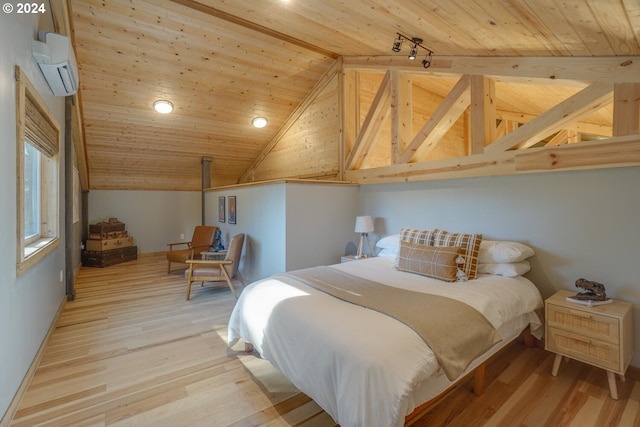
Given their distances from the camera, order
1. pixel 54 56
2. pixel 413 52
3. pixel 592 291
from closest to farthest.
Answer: pixel 592 291 < pixel 54 56 < pixel 413 52

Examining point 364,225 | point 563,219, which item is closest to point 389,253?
point 364,225

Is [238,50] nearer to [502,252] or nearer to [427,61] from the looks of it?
[427,61]

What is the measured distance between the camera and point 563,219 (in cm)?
254

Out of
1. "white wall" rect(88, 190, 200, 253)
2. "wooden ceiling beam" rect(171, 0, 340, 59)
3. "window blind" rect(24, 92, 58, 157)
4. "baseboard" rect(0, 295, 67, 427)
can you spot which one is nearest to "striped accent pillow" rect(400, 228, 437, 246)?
"wooden ceiling beam" rect(171, 0, 340, 59)

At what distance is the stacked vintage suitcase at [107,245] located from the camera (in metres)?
5.59

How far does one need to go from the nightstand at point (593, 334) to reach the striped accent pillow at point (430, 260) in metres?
0.71

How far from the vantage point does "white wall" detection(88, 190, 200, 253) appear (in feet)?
20.5

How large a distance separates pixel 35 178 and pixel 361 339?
3329mm

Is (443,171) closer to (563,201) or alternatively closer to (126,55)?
(563,201)

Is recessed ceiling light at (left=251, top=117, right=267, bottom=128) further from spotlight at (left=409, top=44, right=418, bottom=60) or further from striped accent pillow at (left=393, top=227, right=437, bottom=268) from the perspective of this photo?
striped accent pillow at (left=393, top=227, right=437, bottom=268)

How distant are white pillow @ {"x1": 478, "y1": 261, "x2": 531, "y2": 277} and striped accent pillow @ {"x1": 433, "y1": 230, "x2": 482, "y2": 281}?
150mm

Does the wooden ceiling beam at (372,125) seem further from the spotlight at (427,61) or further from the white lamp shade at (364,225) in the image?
the white lamp shade at (364,225)

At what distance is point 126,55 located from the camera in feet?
12.4

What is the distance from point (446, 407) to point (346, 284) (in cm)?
99
